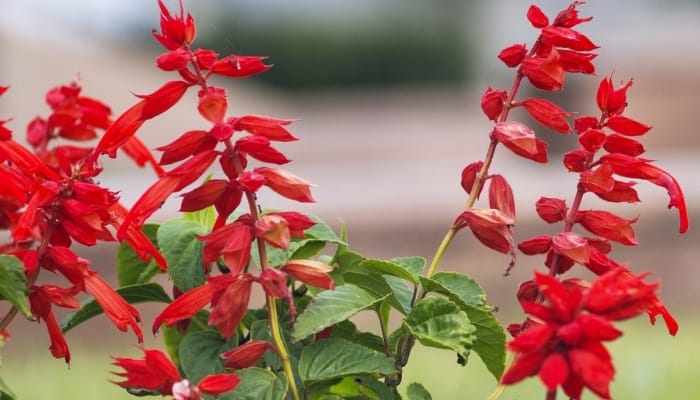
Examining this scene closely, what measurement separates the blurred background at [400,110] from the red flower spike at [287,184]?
212mm

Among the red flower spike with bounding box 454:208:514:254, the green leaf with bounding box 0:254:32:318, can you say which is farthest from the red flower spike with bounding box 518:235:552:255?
the green leaf with bounding box 0:254:32:318

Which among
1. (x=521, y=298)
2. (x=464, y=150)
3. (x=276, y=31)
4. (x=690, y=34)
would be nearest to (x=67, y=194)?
(x=521, y=298)

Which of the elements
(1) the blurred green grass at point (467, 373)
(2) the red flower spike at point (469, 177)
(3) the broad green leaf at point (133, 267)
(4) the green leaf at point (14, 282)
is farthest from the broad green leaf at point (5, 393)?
(1) the blurred green grass at point (467, 373)

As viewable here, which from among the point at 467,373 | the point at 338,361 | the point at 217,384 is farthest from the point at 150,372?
the point at 467,373

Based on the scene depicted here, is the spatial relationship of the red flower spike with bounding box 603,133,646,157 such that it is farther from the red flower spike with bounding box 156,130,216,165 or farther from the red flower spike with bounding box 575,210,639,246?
the red flower spike with bounding box 156,130,216,165

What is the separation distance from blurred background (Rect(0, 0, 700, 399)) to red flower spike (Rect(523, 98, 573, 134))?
25cm

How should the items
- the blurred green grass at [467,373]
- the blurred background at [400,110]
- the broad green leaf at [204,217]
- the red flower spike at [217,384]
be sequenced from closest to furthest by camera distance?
the red flower spike at [217,384], the broad green leaf at [204,217], the blurred green grass at [467,373], the blurred background at [400,110]

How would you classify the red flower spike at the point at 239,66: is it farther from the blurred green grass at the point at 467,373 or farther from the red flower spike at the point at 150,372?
the blurred green grass at the point at 467,373

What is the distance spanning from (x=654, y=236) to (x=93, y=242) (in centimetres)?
387

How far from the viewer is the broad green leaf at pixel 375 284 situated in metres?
0.96

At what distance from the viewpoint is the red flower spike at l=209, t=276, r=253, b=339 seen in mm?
834

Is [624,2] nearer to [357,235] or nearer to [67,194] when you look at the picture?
[357,235]

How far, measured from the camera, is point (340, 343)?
917 millimetres

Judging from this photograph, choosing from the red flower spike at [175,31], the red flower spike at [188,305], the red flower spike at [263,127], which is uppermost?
the red flower spike at [175,31]
